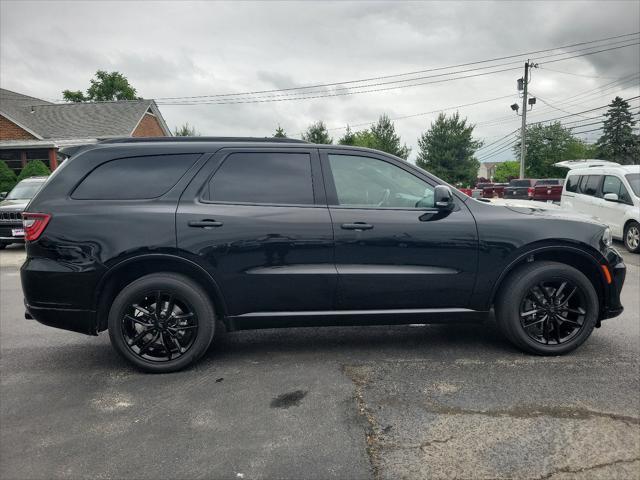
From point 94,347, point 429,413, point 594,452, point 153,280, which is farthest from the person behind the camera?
point 94,347

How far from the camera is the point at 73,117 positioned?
2958 centimetres

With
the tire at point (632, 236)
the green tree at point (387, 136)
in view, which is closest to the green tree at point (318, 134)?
the green tree at point (387, 136)

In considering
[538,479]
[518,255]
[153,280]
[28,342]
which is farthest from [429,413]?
[28,342]

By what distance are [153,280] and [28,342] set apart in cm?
201

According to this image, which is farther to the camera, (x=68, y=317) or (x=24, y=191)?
(x=24, y=191)

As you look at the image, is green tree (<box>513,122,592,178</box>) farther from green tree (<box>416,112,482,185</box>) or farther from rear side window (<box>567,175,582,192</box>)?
rear side window (<box>567,175,582,192</box>)

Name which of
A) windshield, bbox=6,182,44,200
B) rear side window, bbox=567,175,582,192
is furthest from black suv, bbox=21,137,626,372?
windshield, bbox=6,182,44,200

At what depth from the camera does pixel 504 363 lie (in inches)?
153

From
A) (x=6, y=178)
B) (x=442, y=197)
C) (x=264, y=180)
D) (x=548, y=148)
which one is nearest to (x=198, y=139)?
(x=264, y=180)

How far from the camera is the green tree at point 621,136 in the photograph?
55.4m

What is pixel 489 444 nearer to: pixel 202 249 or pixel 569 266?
pixel 569 266

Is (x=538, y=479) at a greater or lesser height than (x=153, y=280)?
lesser

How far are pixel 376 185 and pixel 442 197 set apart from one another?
544 millimetres

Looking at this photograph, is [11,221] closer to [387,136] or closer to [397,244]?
[397,244]
